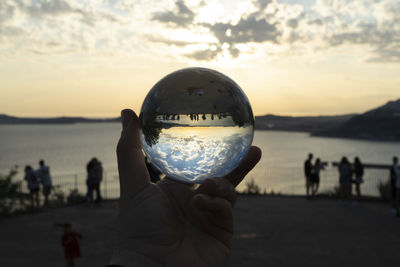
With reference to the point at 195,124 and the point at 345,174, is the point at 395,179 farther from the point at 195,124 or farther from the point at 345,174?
the point at 195,124

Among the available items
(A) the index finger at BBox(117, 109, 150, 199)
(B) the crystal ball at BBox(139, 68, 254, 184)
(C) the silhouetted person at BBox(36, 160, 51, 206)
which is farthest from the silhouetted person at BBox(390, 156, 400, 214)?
(C) the silhouetted person at BBox(36, 160, 51, 206)

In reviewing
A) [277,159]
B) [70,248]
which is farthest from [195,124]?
[277,159]

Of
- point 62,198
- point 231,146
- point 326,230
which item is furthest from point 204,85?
point 62,198

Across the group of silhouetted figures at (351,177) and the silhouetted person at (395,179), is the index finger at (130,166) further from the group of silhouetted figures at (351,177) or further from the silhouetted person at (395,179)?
the group of silhouetted figures at (351,177)

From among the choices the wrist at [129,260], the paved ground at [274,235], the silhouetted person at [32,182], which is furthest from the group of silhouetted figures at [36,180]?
the wrist at [129,260]

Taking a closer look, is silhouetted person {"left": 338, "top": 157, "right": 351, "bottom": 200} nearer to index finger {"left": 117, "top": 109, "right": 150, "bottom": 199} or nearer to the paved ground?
the paved ground

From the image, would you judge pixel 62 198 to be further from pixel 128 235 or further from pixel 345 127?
pixel 345 127
